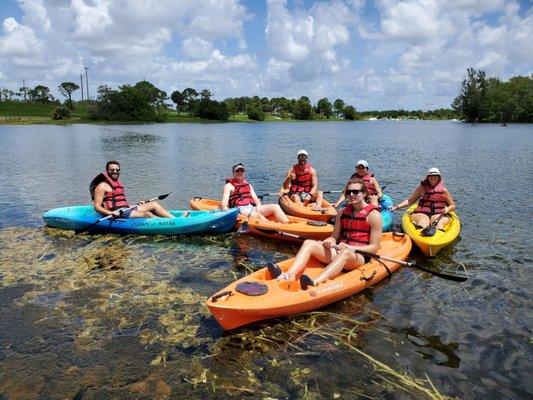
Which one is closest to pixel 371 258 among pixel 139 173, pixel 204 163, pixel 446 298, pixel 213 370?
pixel 446 298

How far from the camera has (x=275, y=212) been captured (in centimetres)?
1069

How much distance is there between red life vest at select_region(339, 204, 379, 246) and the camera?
279 inches

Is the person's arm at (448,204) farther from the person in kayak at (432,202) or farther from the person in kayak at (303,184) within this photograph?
the person in kayak at (303,184)

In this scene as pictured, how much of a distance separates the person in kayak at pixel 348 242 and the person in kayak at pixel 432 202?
10.7 ft

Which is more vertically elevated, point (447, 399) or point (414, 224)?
point (414, 224)

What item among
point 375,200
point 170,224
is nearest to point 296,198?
point 375,200

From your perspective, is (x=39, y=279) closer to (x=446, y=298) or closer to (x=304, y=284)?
(x=304, y=284)

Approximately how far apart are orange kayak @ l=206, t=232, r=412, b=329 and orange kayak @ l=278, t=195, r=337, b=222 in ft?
11.8

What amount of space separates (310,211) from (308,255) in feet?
14.8

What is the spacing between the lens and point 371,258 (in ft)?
24.7

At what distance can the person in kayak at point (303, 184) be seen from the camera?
40.4 feet

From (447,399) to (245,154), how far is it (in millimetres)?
29108

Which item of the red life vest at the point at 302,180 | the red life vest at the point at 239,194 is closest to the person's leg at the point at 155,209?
the red life vest at the point at 239,194

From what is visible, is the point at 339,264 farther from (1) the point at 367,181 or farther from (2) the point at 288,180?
(2) the point at 288,180
